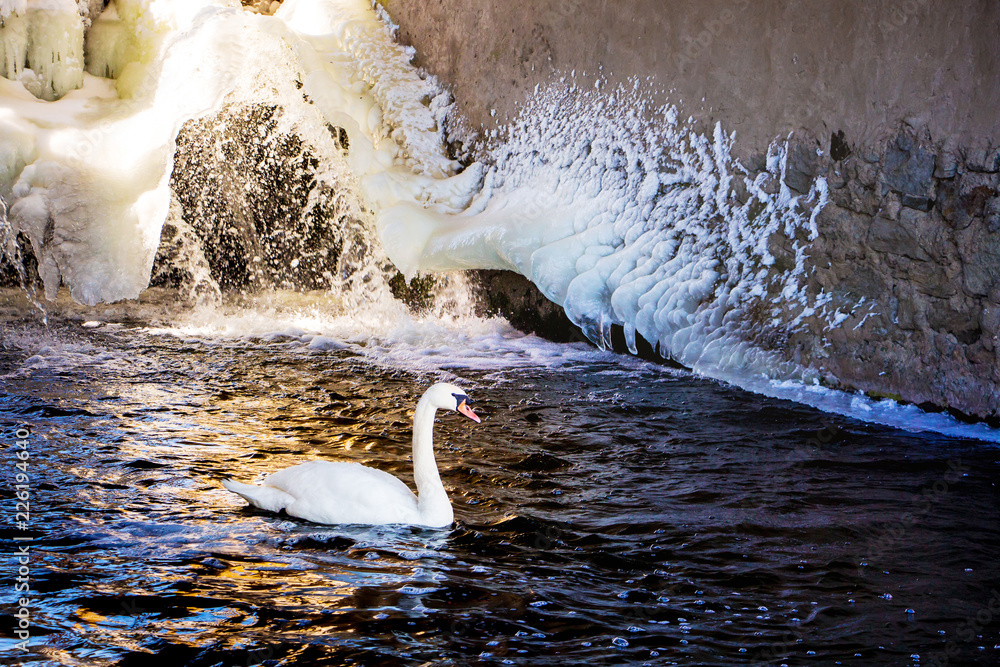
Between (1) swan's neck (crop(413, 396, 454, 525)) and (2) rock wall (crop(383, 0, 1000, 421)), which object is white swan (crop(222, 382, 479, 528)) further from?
(2) rock wall (crop(383, 0, 1000, 421))

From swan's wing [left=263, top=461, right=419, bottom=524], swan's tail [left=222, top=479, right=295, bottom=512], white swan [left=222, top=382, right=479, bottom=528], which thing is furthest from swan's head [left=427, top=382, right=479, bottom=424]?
swan's tail [left=222, top=479, right=295, bottom=512]

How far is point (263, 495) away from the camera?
12.8 ft

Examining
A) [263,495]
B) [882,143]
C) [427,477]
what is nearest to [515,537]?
[427,477]

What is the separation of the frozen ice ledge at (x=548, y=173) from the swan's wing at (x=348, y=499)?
336 centimetres

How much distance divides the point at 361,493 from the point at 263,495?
44 cm

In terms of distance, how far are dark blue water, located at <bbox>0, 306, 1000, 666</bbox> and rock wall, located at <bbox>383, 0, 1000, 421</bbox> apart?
63cm

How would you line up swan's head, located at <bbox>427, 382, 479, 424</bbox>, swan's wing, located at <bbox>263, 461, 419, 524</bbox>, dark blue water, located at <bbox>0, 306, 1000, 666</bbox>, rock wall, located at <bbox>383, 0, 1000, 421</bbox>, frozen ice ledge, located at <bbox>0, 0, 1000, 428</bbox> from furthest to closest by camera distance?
Answer: 1. frozen ice ledge, located at <bbox>0, 0, 1000, 428</bbox>
2. rock wall, located at <bbox>383, 0, 1000, 421</bbox>
3. swan's head, located at <bbox>427, 382, 479, 424</bbox>
4. swan's wing, located at <bbox>263, 461, 419, 524</bbox>
5. dark blue water, located at <bbox>0, 306, 1000, 666</bbox>

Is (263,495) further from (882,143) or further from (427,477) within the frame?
(882,143)

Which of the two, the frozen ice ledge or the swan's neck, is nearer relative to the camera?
the swan's neck

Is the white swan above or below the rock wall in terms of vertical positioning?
below

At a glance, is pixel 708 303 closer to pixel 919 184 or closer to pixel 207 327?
pixel 919 184

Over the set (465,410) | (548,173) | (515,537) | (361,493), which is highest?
(548,173)

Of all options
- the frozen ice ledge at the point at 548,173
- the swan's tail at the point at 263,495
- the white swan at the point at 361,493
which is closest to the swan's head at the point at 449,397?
the white swan at the point at 361,493

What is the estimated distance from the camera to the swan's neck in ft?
12.5
